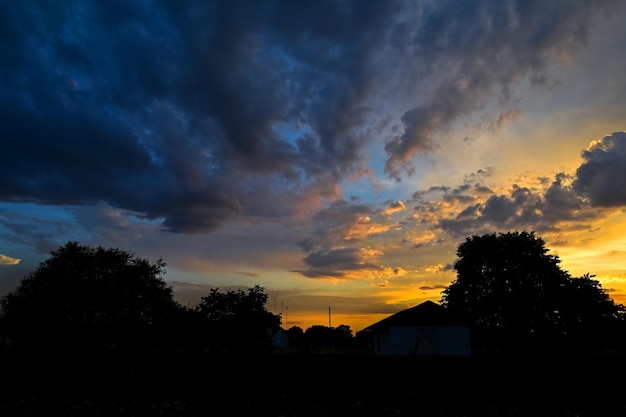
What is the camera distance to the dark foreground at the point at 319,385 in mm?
17172

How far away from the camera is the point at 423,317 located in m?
45.9

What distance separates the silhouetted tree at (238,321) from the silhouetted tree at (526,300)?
93.2ft

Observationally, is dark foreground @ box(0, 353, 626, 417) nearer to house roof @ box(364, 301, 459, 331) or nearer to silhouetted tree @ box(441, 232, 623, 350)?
silhouetted tree @ box(441, 232, 623, 350)

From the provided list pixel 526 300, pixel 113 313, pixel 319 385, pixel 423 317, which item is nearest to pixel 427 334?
pixel 423 317

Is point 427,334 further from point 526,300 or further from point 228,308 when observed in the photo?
point 228,308

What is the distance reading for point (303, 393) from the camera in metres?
19.8

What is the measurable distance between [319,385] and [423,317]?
2756cm

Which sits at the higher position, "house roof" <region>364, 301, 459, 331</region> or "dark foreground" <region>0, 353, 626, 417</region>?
"house roof" <region>364, 301, 459, 331</region>

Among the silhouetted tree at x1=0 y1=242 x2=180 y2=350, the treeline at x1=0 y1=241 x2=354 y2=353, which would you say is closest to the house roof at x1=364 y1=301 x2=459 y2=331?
the treeline at x1=0 y1=241 x2=354 y2=353

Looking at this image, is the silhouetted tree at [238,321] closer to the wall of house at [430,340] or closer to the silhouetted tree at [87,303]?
the silhouetted tree at [87,303]

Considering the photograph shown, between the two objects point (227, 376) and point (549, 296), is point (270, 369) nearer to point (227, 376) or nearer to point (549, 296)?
point (227, 376)

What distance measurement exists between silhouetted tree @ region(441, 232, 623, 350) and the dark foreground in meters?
19.8

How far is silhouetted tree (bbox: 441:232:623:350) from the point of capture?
41.8 metres

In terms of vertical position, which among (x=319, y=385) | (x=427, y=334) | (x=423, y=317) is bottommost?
(x=319, y=385)
